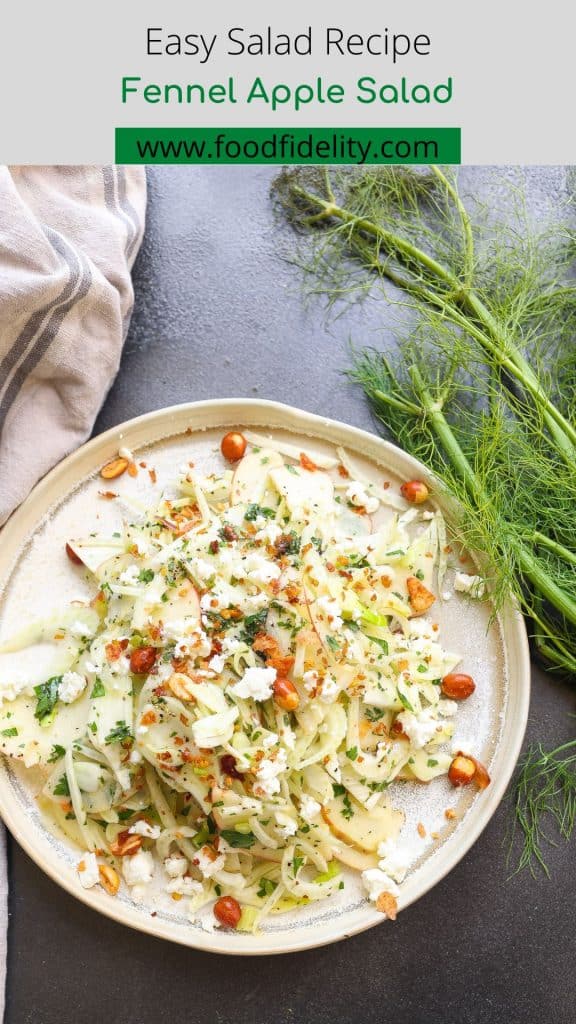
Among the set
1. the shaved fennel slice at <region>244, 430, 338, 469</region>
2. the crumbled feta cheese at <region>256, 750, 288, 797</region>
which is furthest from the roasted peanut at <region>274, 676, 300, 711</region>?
the shaved fennel slice at <region>244, 430, 338, 469</region>

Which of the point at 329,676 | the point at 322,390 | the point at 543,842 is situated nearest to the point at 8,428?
the point at 322,390

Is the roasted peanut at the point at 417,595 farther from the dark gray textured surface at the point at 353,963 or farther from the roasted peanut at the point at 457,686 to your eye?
the dark gray textured surface at the point at 353,963

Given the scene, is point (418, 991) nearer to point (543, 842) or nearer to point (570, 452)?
point (543, 842)

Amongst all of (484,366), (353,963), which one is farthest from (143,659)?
(484,366)

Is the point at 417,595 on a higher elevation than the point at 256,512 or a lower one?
lower

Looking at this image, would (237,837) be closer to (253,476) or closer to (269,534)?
(269,534)

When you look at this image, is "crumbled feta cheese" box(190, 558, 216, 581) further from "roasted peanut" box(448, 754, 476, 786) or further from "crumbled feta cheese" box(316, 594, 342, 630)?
"roasted peanut" box(448, 754, 476, 786)
